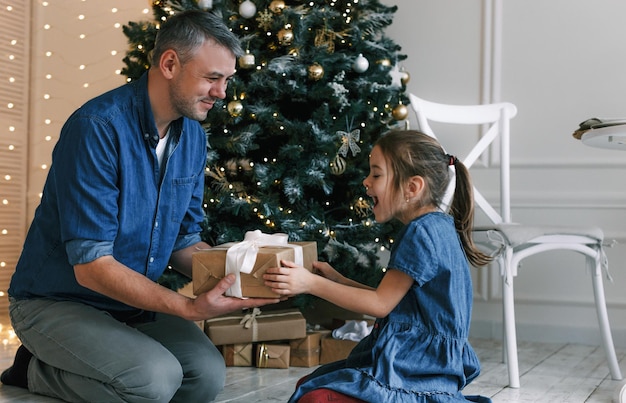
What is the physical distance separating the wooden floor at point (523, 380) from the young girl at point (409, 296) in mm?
557

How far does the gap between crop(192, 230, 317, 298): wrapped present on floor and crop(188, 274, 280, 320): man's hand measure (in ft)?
0.05

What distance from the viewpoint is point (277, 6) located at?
294 centimetres

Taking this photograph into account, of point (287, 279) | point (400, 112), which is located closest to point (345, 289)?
point (287, 279)

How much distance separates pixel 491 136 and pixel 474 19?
764 mm

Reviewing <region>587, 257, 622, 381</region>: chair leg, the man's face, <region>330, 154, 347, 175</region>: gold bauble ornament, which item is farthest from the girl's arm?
<region>330, 154, 347, 175</region>: gold bauble ornament

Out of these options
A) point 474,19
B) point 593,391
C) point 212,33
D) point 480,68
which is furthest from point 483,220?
point 212,33

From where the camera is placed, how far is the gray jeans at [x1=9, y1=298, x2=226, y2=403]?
1.76 m

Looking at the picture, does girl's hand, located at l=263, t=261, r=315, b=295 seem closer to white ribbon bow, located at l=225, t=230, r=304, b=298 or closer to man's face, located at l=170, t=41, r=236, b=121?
white ribbon bow, located at l=225, t=230, r=304, b=298

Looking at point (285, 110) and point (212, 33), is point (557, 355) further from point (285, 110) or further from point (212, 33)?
point (212, 33)

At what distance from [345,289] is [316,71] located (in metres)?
1.43

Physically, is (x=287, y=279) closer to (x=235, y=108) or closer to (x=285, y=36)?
(x=235, y=108)

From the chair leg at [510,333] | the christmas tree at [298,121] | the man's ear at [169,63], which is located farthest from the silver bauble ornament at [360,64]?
the man's ear at [169,63]

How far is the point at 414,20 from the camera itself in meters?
3.62

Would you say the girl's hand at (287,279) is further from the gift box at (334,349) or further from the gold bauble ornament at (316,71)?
the gold bauble ornament at (316,71)
